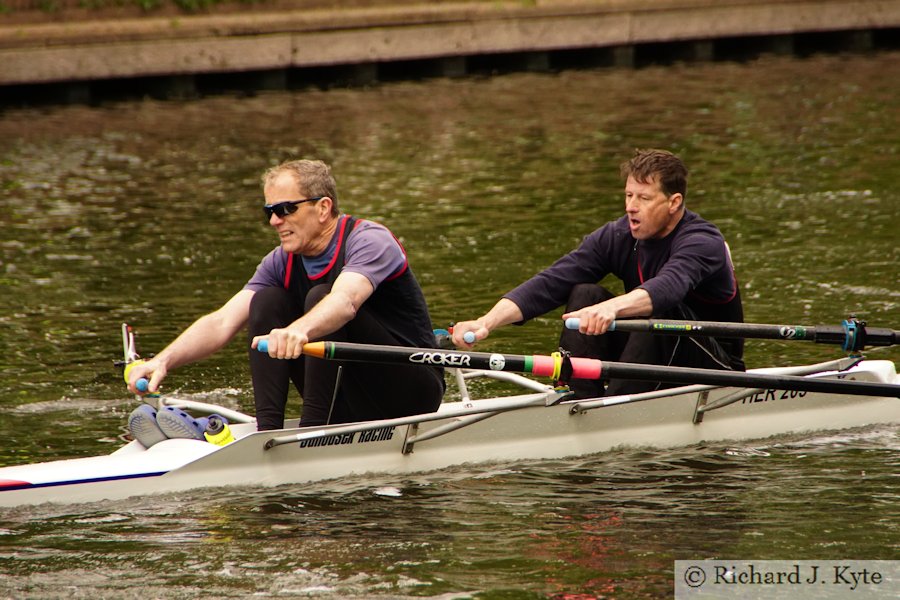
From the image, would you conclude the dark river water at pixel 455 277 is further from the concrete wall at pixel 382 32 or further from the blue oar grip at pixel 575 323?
the blue oar grip at pixel 575 323

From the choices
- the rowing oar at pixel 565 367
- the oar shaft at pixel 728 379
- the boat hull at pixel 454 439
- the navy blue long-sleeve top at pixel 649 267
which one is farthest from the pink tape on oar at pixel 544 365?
the navy blue long-sleeve top at pixel 649 267

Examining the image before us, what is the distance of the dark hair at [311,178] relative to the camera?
6797 mm

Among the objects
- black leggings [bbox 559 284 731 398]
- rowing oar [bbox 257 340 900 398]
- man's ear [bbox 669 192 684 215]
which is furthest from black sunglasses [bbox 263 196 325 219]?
man's ear [bbox 669 192 684 215]

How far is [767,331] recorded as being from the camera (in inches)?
282

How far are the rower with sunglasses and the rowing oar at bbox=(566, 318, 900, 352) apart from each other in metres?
0.88

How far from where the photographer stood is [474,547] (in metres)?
6.38

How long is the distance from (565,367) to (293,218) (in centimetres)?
149

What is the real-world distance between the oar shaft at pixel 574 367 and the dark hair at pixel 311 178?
82 centimetres

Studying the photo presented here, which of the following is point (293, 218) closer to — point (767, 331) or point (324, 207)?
point (324, 207)

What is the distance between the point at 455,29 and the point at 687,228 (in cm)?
1836

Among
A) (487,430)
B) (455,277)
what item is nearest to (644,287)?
(487,430)

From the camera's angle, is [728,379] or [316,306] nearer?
[316,306]

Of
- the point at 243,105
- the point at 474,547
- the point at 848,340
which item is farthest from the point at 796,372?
the point at 243,105

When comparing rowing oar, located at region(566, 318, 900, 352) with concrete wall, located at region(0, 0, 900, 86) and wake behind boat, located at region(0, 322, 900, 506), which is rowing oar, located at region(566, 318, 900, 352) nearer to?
wake behind boat, located at region(0, 322, 900, 506)
